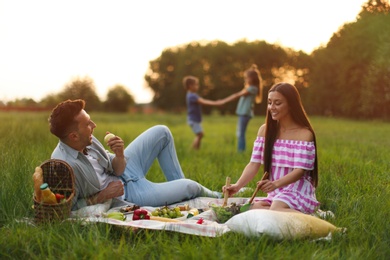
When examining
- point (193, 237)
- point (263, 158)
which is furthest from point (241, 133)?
point (193, 237)

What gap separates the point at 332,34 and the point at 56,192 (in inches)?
396

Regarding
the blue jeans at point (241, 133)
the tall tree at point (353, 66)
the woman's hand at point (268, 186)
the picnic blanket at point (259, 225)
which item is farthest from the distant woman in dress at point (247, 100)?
the picnic blanket at point (259, 225)

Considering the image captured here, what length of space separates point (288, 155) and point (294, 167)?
0.42 ft

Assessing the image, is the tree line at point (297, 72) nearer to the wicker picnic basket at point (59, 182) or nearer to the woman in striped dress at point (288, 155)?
the woman in striped dress at point (288, 155)

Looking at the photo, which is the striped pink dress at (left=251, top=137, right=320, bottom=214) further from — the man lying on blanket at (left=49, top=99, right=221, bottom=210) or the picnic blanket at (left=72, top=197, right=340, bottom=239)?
the man lying on blanket at (left=49, top=99, right=221, bottom=210)

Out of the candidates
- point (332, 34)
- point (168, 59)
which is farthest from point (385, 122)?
point (168, 59)

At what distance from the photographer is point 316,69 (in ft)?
69.3

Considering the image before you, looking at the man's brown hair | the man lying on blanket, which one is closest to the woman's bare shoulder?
the man lying on blanket

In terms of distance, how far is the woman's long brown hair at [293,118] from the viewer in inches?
176

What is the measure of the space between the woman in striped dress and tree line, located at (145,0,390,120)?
5665 mm

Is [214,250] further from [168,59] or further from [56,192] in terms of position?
[168,59]

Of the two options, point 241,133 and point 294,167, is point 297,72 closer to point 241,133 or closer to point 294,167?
point 241,133

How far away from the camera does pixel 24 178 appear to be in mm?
4797

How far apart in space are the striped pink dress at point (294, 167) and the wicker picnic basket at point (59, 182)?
165 centimetres
